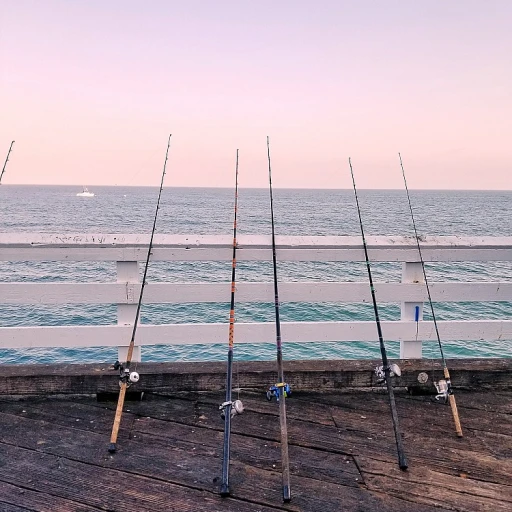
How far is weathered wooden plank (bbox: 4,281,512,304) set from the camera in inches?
124

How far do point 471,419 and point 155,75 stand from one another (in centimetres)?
1259

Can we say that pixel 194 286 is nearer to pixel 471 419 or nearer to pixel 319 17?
pixel 471 419

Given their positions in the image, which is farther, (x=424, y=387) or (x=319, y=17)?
(x=319, y=17)

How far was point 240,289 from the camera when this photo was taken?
3275 mm

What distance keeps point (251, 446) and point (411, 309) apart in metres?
1.52

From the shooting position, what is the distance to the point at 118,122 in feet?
70.3

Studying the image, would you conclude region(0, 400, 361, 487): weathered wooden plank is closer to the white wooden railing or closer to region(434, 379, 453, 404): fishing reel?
the white wooden railing

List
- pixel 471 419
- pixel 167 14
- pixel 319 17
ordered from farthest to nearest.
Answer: pixel 319 17
pixel 167 14
pixel 471 419

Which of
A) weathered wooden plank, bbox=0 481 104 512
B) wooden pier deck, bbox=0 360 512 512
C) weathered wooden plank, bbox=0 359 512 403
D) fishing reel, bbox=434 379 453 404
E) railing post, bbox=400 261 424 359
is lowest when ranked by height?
weathered wooden plank, bbox=0 481 104 512

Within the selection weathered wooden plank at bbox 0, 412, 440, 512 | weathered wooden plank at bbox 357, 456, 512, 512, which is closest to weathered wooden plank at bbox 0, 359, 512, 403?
weathered wooden plank at bbox 0, 412, 440, 512

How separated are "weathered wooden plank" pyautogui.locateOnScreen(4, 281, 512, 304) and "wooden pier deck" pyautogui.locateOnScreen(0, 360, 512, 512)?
0.42 meters

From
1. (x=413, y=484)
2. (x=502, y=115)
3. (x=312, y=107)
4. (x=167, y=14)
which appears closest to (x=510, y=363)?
(x=413, y=484)

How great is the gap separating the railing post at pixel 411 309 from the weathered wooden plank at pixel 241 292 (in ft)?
0.18

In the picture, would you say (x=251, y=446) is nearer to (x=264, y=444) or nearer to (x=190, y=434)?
(x=264, y=444)
